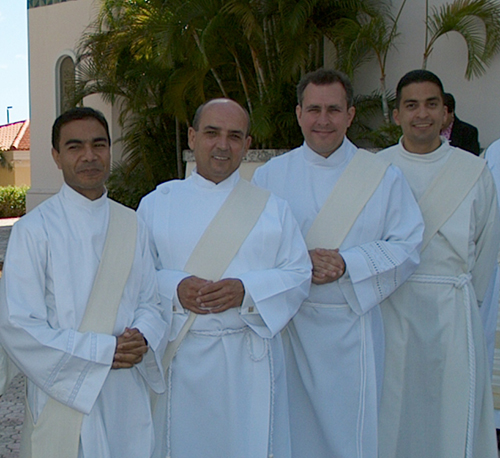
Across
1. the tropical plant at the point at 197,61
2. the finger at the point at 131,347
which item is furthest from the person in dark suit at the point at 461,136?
the tropical plant at the point at 197,61

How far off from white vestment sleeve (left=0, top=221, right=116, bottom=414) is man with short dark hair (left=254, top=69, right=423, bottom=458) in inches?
47.1

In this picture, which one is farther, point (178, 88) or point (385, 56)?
point (178, 88)

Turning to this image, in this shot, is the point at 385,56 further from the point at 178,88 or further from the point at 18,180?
the point at 18,180

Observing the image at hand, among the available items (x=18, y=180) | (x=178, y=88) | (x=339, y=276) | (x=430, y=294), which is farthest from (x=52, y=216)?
(x=18, y=180)

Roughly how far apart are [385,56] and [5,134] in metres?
35.6

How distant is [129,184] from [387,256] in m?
12.3

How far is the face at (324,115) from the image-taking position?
3480 mm

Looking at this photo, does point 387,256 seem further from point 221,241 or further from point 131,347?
point 131,347

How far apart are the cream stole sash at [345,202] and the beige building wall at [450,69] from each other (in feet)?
23.5

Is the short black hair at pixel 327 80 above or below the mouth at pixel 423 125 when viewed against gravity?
above

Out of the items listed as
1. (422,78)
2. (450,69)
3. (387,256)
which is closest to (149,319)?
(387,256)

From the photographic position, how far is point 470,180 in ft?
12.1

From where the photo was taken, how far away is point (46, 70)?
1855cm

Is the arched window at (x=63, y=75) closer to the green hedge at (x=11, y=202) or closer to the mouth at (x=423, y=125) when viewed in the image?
the green hedge at (x=11, y=202)
